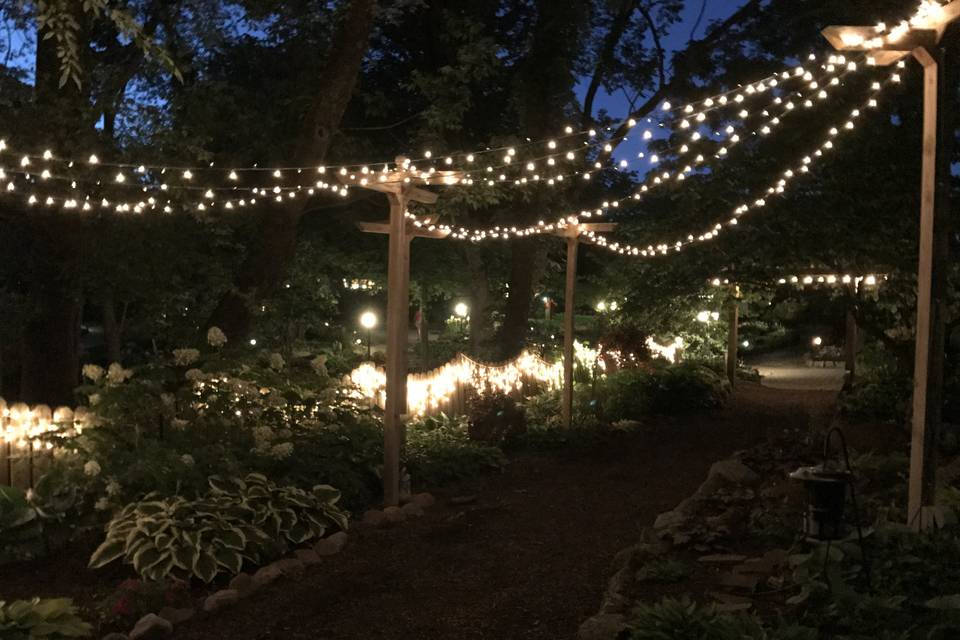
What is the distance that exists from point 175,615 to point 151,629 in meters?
0.29

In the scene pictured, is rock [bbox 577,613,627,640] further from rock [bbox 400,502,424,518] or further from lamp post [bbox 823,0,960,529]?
rock [bbox 400,502,424,518]

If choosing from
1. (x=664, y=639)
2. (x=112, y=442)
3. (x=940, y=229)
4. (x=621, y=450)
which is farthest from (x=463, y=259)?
(x=664, y=639)

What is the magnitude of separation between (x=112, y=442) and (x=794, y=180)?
8.75 metres

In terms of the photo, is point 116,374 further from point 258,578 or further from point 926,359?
point 926,359

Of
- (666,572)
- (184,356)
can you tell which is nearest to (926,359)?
(666,572)

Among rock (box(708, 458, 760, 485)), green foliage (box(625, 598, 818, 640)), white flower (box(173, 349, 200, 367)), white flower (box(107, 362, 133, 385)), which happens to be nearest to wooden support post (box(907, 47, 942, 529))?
green foliage (box(625, 598, 818, 640))

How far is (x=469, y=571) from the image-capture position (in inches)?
245

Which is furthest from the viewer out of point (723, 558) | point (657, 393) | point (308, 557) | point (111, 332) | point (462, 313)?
point (462, 313)

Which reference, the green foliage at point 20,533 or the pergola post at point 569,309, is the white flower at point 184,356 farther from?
the pergola post at point 569,309

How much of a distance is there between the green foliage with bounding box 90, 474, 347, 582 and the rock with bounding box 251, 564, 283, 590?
0.15 m

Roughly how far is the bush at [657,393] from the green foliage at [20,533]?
352 inches

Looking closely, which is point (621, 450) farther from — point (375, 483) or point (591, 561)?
point (591, 561)

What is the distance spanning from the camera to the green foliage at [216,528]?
236 inches

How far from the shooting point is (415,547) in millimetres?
6914
